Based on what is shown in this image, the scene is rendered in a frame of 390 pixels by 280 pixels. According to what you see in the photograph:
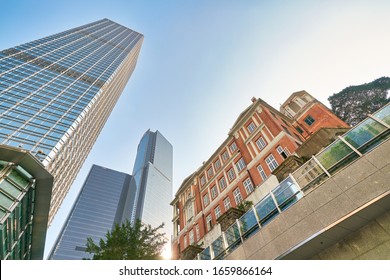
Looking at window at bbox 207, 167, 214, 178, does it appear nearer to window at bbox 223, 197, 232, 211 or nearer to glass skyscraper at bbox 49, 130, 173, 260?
window at bbox 223, 197, 232, 211

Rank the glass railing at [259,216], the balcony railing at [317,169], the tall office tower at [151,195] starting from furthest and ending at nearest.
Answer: the tall office tower at [151,195] → the glass railing at [259,216] → the balcony railing at [317,169]

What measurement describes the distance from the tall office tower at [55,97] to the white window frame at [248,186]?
1905 cm

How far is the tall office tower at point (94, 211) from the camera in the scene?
123 meters

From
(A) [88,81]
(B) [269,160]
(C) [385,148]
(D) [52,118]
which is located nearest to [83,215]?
(A) [88,81]

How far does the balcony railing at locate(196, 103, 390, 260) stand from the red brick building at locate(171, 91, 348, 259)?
813 cm

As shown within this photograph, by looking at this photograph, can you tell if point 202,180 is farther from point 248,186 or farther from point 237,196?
point 248,186

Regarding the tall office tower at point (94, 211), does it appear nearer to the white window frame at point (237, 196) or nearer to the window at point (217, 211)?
the window at point (217, 211)

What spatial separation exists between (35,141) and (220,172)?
32.1 meters

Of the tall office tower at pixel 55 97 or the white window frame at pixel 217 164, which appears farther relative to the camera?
the tall office tower at pixel 55 97

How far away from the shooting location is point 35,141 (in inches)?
1335

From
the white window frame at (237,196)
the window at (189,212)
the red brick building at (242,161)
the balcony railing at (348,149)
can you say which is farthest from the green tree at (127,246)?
the window at (189,212)

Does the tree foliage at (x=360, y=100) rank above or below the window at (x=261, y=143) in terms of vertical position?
above
